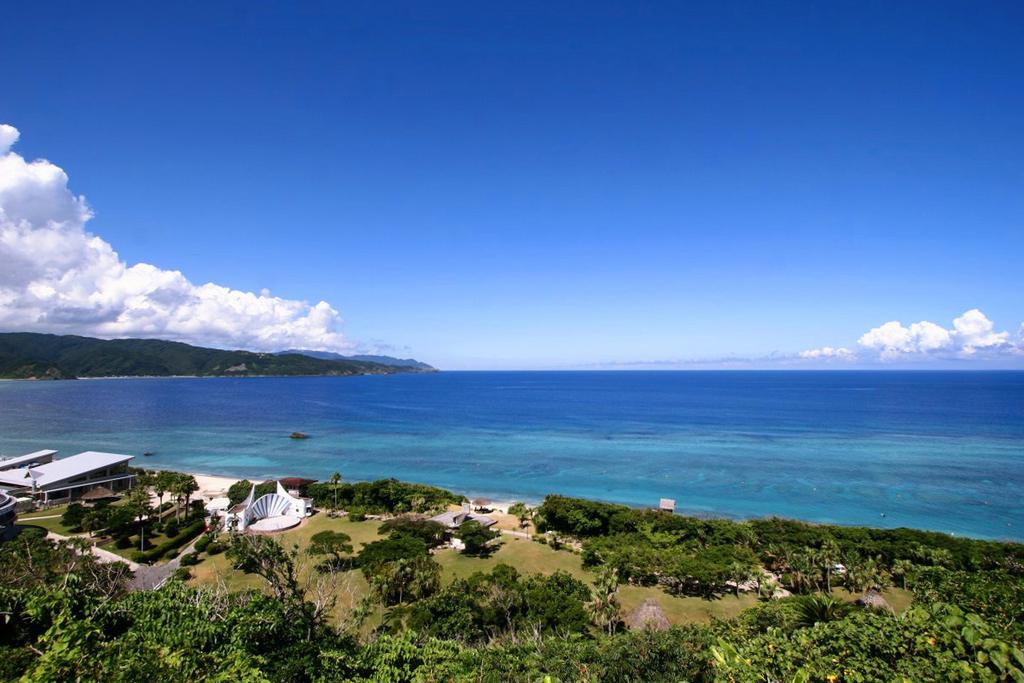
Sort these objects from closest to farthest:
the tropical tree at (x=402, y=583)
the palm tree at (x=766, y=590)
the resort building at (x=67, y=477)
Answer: the tropical tree at (x=402, y=583)
the palm tree at (x=766, y=590)
the resort building at (x=67, y=477)

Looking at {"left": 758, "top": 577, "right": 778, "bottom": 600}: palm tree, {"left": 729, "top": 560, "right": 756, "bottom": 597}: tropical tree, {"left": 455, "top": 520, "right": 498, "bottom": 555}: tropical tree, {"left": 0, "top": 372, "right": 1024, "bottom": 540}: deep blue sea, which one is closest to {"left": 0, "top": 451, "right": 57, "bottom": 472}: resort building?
{"left": 0, "top": 372, "right": 1024, "bottom": 540}: deep blue sea

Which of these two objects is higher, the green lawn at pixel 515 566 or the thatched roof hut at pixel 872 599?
the thatched roof hut at pixel 872 599

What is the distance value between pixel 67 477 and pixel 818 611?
163 ft

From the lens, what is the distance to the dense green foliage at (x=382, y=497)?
32875 mm

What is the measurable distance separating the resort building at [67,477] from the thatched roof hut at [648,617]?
4179 cm

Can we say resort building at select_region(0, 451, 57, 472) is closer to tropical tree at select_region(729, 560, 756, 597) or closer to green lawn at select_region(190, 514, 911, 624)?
green lawn at select_region(190, 514, 911, 624)

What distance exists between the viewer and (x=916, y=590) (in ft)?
54.9

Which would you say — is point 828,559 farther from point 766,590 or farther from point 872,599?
point 766,590

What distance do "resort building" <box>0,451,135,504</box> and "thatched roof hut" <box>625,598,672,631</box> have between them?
41.8 m

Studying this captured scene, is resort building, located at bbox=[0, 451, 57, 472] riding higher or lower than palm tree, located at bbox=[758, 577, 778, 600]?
higher

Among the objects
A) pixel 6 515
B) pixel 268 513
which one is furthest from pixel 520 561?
pixel 6 515

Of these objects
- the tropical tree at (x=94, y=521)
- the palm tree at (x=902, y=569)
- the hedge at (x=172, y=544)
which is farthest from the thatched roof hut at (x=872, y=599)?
the tropical tree at (x=94, y=521)

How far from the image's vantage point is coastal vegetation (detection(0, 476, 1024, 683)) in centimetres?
676

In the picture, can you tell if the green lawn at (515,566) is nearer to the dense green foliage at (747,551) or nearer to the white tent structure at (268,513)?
the dense green foliage at (747,551)
